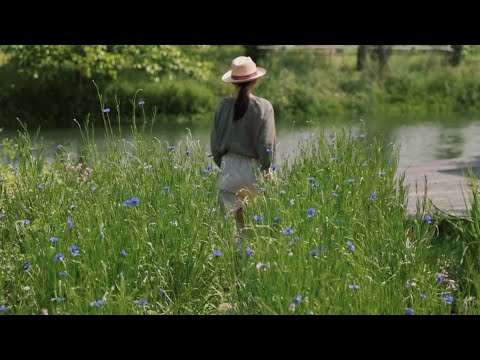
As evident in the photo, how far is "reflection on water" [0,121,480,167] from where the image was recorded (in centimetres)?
1444

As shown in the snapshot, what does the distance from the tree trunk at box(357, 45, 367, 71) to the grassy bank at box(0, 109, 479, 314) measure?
747 inches

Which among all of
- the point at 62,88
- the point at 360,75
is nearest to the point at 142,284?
the point at 62,88

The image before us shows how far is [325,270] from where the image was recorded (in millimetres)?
4633

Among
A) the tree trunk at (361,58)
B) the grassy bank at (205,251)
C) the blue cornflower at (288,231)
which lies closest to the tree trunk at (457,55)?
the tree trunk at (361,58)

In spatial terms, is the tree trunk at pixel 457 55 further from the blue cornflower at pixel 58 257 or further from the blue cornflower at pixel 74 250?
the blue cornflower at pixel 58 257

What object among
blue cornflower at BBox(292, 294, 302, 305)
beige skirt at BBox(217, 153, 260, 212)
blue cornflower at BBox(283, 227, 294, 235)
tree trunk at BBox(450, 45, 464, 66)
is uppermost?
blue cornflower at BBox(283, 227, 294, 235)

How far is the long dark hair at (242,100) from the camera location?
6074 mm

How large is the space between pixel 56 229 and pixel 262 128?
1798 mm

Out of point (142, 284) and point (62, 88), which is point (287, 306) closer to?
point (142, 284)

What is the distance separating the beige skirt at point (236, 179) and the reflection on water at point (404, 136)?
708 centimetres

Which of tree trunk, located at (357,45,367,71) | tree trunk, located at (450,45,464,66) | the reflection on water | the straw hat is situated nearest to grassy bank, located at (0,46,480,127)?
tree trunk, located at (357,45,367,71)

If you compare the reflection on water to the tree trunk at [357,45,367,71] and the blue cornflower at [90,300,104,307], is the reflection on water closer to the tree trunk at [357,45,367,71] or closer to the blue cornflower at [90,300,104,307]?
the tree trunk at [357,45,367,71]

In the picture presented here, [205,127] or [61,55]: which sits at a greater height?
[61,55]

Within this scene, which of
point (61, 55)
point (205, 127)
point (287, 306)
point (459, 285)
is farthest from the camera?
point (205, 127)
